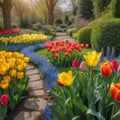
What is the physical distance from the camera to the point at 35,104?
163 inches

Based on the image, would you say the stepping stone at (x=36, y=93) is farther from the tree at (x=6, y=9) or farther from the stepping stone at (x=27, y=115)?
the tree at (x=6, y=9)

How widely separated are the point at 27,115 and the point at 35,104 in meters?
0.40

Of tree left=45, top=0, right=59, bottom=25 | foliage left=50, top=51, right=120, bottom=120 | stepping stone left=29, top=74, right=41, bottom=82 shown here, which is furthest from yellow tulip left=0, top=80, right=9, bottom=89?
tree left=45, top=0, right=59, bottom=25

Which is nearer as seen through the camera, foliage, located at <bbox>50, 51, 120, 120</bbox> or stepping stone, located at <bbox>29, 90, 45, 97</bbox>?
foliage, located at <bbox>50, 51, 120, 120</bbox>

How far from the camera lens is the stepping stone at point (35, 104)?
4020mm

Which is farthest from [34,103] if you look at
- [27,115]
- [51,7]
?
[51,7]

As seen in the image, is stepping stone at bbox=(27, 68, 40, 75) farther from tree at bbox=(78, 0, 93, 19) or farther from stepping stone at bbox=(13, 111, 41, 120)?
tree at bbox=(78, 0, 93, 19)

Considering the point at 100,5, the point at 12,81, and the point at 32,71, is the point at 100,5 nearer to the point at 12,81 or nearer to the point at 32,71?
the point at 32,71

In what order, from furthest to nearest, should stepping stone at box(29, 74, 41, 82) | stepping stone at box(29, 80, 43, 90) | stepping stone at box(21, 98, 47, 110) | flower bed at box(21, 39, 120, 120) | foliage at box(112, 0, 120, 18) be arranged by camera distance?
foliage at box(112, 0, 120, 18) < stepping stone at box(29, 74, 41, 82) < stepping stone at box(29, 80, 43, 90) < stepping stone at box(21, 98, 47, 110) < flower bed at box(21, 39, 120, 120)

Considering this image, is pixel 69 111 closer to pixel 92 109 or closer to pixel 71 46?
pixel 92 109

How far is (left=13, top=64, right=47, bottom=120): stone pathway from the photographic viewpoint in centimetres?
371

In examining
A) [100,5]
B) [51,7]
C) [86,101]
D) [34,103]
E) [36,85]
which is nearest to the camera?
[86,101]

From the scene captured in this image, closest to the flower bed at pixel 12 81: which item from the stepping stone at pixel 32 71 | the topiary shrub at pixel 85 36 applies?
the stepping stone at pixel 32 71

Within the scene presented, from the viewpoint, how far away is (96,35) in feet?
29.9
